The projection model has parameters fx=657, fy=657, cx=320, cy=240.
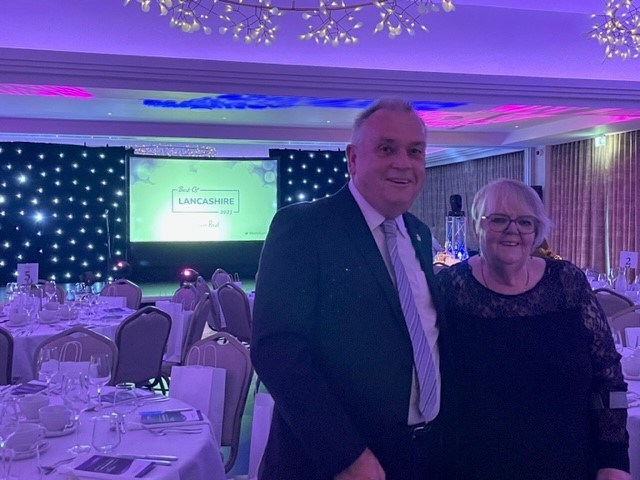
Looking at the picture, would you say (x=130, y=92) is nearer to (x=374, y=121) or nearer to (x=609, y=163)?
(x=374, y=121)

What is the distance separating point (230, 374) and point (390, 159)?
2.10m

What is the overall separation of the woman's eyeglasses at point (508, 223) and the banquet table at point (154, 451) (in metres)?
1.31

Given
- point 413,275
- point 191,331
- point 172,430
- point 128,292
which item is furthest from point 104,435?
point 128,292

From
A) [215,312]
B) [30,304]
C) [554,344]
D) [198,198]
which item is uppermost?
[198,198]

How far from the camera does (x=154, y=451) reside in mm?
2340

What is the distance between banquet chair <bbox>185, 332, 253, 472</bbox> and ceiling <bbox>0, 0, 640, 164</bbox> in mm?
4470

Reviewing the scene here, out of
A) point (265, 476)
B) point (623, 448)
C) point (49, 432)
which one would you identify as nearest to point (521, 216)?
point (623, 448)

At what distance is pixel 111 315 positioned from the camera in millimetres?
5977

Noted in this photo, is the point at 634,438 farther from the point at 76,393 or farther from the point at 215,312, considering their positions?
the point at 215,312

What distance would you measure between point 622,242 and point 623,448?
10.4 meters

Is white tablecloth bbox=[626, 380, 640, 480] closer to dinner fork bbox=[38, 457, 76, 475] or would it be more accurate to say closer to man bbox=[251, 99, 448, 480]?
man bbox=[251, 99, 448, 480]

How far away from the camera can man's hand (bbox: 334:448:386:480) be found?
146 centimetres

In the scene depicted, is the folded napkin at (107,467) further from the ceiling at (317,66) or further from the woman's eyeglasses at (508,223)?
the ceiling at (317,66)

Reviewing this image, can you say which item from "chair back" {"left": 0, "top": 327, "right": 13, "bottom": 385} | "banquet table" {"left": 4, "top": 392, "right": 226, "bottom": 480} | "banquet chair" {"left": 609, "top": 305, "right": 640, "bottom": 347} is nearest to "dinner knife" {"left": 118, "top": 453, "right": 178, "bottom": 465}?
"banquet table" {"left": 4, "top": 392, "right": 226, "bottom": 480}
